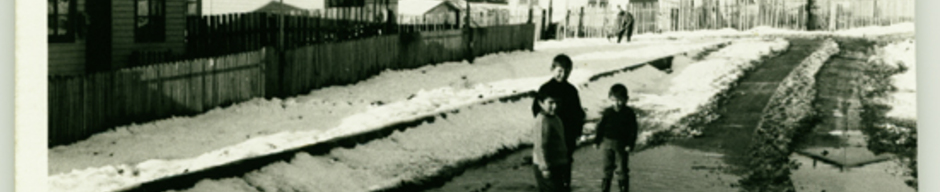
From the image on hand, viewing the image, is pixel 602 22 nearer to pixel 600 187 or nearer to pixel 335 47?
pixel 600 187

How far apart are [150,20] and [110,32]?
157cm

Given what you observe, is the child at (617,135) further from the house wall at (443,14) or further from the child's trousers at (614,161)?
the house wall at (443,14)

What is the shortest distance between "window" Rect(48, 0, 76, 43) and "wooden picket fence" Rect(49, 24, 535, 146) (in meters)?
0.82

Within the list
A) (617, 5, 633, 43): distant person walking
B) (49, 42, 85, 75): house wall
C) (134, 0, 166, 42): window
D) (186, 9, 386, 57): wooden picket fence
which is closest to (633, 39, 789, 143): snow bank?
(617, 5, 633, 43): distant person walking

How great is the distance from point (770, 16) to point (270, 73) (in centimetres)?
396

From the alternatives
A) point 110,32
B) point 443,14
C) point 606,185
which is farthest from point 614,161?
point 110,32

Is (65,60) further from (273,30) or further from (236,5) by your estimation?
(236,5)

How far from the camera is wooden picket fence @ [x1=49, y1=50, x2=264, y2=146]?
6508mm

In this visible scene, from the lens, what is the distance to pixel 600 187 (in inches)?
241

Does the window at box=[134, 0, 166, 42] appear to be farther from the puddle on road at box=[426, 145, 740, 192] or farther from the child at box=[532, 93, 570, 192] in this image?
the child at box=[532, 93, 570, 192]

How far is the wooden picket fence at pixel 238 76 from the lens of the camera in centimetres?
666

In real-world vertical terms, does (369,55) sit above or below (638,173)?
above

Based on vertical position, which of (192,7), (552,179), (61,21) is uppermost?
(192,7)

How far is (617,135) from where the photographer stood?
580cm
